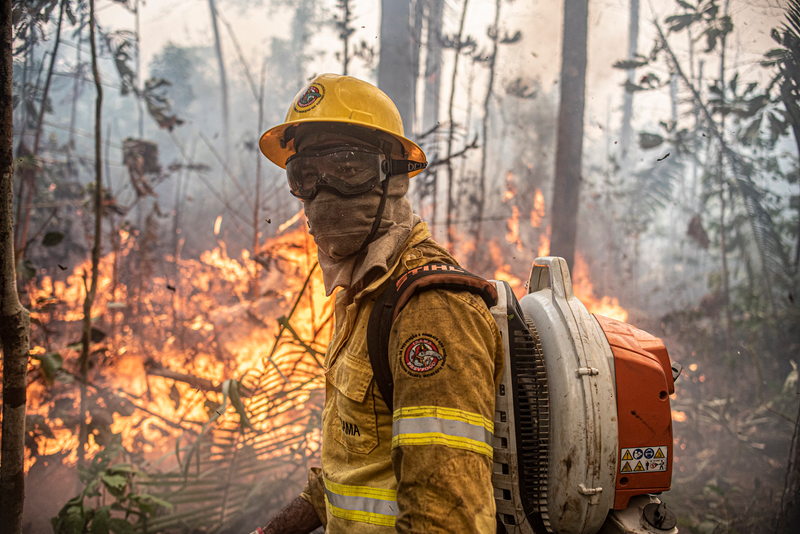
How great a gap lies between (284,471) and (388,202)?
3.62 m

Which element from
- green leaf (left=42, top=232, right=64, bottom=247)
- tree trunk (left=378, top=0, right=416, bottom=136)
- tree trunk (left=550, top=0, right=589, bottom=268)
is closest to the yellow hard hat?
green leaf (left=42, top=232, right=64, bottom=247)

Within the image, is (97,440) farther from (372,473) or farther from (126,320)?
(372,473)

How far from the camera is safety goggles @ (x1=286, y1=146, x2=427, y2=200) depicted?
1676 mm

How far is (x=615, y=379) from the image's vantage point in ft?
4.82

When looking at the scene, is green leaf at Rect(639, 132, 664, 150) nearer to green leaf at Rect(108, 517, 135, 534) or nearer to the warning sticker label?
the warning sticker label

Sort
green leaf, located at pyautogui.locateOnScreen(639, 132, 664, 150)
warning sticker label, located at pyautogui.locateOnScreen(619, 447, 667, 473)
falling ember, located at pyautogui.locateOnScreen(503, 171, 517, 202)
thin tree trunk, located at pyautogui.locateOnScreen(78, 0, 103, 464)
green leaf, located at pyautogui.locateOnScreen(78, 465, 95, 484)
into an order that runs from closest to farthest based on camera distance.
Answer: warning sticker label, located at pyautogui.locateOnScreen(619, 447, 667, 473)
green leaf, located at pyautogui.locateOnScreen(78, 465, 95, 484)
thin tree trunk, located at pyautogui.locateOnScreen(78, 0, 103, 464)
green leaf, located at pyautogui.locateOnScreen(639, 132, 664, 150)
falling ember, located at pyautogui.locateOnScreen(503, 171, 517, 202)

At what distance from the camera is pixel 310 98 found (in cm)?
179

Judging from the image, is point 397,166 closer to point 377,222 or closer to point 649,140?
point 377,222

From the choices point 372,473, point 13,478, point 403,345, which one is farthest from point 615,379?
point 13,478

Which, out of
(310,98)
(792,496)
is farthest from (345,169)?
(792,496)

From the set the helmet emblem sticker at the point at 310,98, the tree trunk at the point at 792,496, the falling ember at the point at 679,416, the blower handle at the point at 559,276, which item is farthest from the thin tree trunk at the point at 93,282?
the falling ember at the point at 679,416

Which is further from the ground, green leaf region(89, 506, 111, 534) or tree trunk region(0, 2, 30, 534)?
tree trunk region(0, 2, 30, 534)

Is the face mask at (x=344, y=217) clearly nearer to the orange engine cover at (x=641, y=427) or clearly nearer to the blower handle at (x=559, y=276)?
the blower handle at (x=559, y=276)

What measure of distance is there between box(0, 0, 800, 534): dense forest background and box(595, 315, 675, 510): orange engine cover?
2.53m
